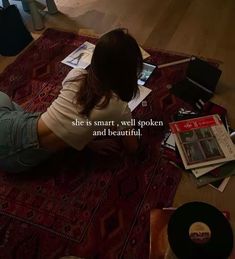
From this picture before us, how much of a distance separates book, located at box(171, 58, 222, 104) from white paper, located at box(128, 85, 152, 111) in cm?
14

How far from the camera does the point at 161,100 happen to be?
173 centimetres

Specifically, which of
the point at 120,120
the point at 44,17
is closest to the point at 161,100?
the point at 120,120

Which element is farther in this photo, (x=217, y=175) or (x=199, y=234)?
(x=217, y=175)

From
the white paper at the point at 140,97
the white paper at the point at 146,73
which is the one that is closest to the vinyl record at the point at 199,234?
the white paper at the point at 140,97

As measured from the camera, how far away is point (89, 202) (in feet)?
4.50

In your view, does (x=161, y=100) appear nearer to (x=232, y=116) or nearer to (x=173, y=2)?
Answer: (x=232, y=116)

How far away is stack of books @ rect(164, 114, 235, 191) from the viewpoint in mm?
1391

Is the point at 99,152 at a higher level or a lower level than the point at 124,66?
lower

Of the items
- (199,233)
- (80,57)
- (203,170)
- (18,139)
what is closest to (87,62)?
(80,57)

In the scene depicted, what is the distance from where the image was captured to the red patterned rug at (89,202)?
126 centimetres

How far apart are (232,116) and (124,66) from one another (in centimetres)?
82

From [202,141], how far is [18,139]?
2.68 feet

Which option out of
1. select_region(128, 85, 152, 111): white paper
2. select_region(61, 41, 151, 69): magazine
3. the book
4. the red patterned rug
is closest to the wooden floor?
the book

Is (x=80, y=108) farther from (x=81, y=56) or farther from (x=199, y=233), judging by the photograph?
(x=81, y=56)
